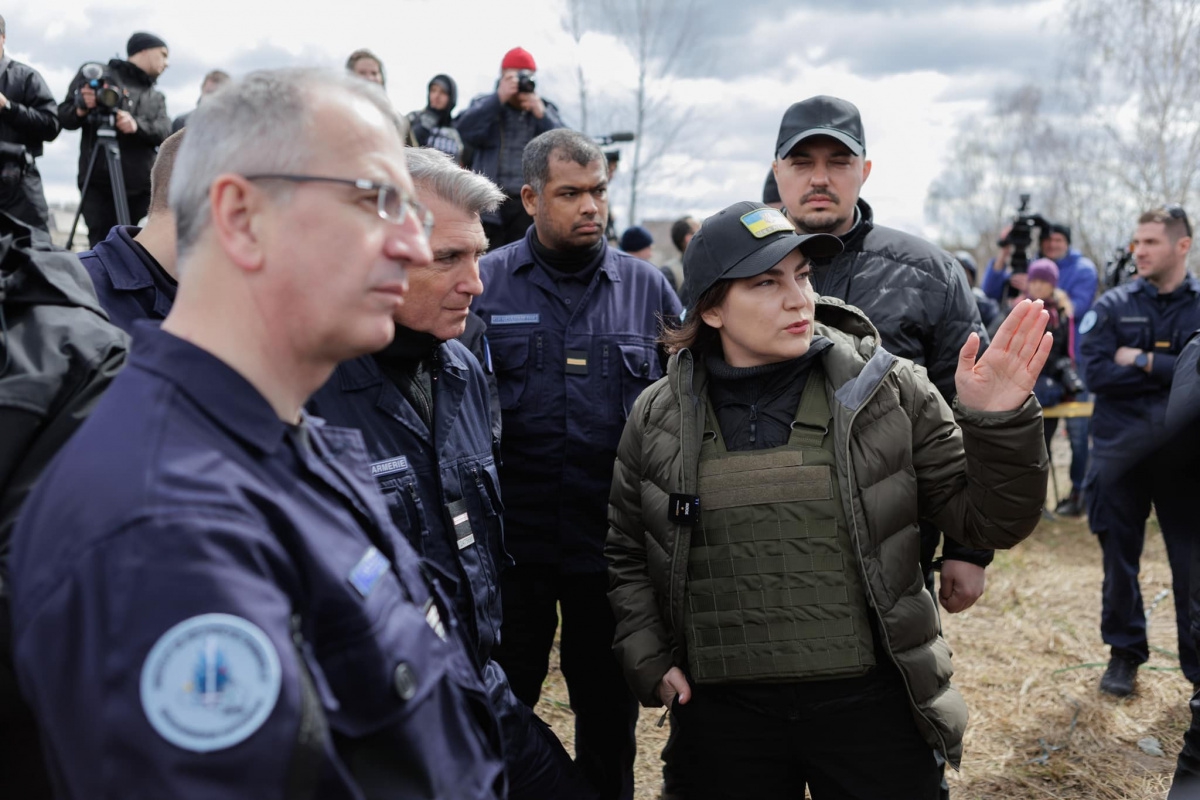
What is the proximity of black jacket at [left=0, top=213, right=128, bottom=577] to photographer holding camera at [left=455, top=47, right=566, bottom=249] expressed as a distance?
4.96 metres

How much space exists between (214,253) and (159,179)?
160 cm

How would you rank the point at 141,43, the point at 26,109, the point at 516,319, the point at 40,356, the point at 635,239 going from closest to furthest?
1. the point at 40,356
2. the point at 516,319
3. the point at 26,109
4. the point at 141,43
5. the point at 635,239

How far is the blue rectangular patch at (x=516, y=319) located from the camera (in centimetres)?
379

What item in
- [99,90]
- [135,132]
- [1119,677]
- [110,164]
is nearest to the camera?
[1119,677]

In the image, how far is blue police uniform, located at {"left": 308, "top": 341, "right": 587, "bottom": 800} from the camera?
7.71 feet

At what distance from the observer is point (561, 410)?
145 inches

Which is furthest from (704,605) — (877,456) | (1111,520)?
(1111,520)

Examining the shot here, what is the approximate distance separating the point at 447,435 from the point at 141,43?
588 cm

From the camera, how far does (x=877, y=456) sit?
8.18 feet

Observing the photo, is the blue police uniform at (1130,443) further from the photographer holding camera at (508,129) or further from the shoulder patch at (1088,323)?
the photographer holding camera at (508,129)

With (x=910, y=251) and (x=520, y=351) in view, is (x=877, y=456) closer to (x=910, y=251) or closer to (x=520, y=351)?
(x=910, y=251)

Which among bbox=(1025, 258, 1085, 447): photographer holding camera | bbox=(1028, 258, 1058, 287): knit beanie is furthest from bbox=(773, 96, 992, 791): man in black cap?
bbox=(1028, 258, 1058, 287): knit beanie

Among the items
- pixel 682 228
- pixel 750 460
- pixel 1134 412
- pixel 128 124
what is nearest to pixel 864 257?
pixel 750 460

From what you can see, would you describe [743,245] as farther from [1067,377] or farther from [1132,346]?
[1067,377]
